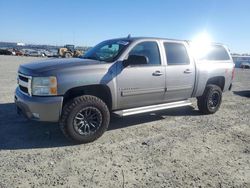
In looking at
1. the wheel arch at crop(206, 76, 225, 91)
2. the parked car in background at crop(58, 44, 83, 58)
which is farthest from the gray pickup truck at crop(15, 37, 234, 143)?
the parked car in background at crop(58, 44, 83, 58)

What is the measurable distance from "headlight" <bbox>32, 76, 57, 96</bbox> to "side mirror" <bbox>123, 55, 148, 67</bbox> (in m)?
1.46

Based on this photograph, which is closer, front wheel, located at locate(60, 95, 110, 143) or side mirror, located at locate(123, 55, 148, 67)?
front wheel, located at locate(60, 95, 110, 143)

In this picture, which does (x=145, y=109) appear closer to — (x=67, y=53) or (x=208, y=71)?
(x=208, y=71)

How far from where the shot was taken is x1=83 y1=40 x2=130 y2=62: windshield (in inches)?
211

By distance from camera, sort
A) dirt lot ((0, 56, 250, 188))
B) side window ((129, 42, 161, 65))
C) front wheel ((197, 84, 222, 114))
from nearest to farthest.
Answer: dirt lot ((0, 56, 250, 188)), side window ((129, 42, 161, 65)), front wheel ((197, 84, 222, 114))

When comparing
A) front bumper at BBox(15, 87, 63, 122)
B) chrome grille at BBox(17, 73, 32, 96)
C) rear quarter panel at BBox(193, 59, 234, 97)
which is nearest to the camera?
front bumper at BBox(15, 87, 63, 122)

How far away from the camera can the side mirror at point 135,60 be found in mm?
5102

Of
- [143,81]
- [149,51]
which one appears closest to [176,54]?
[149,51]

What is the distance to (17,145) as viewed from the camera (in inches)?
181

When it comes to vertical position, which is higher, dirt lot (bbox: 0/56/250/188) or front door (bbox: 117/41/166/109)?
front door (bbox: 117/41/166/109)

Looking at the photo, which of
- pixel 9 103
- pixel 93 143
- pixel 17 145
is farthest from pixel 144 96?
pixel 9 103

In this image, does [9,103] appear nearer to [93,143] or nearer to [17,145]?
[17,145]

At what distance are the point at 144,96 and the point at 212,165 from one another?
6.77 feet

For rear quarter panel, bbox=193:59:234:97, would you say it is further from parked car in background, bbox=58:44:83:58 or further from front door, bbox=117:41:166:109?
parked car in background, bbox=58:44:83:58
